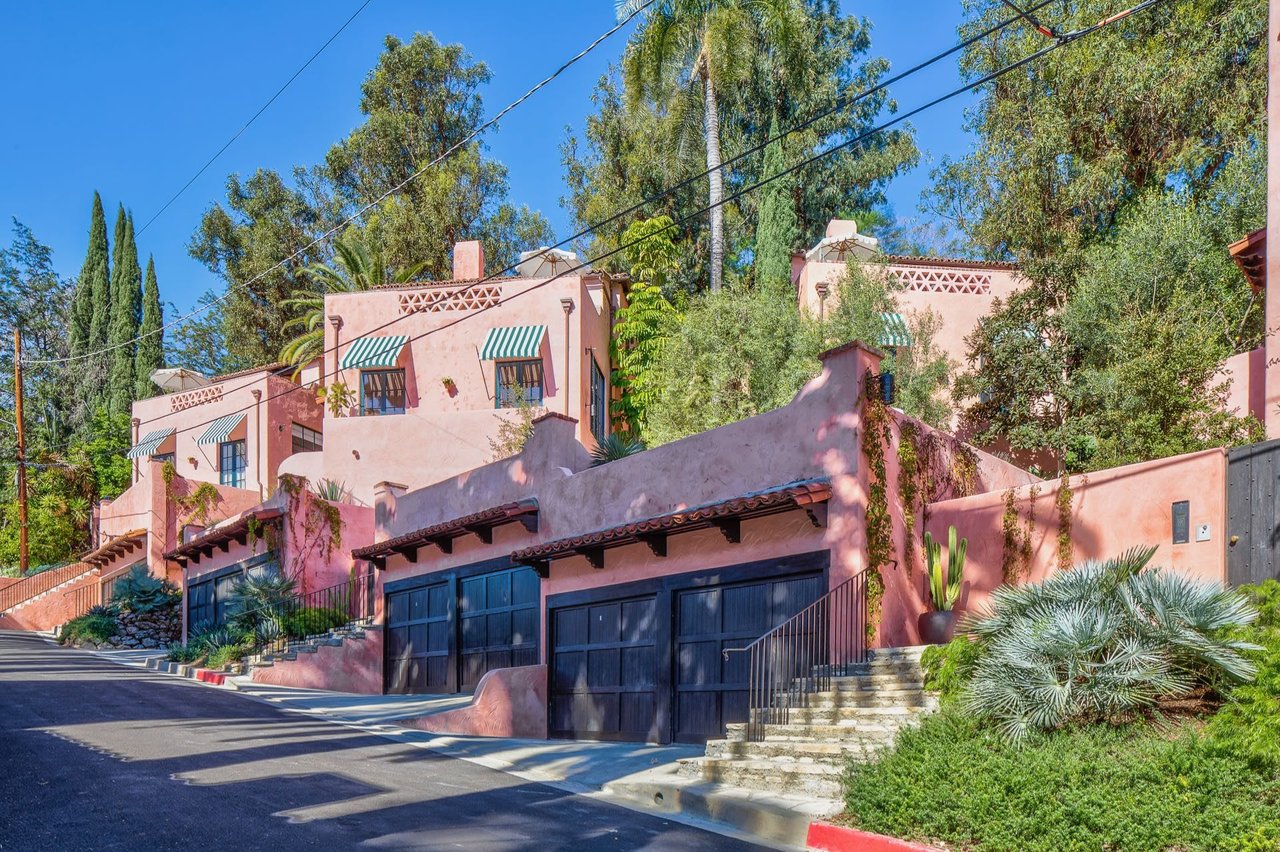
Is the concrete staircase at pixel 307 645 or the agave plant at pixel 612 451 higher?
the agave plant at pixel 612 451

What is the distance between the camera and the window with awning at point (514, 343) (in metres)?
28.2

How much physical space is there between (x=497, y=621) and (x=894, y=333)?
10.6 meters

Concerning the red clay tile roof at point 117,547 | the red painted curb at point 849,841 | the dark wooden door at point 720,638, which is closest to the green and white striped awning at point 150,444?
the red clay tile roof at point 117,547

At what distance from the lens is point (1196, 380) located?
60.1 feet

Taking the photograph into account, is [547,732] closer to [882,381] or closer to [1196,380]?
[882,381]

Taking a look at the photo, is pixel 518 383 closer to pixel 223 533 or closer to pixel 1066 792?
pixel 223 533

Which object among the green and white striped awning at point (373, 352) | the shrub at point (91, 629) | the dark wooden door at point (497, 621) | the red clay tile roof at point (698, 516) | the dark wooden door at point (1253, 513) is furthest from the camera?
the shrub at point (91, 629)

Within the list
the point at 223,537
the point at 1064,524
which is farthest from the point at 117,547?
the point at 1064,524

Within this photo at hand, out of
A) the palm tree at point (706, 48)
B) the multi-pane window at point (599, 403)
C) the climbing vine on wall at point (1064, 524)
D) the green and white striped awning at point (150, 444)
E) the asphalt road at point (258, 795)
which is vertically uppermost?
the palm tree at point (706, 48)

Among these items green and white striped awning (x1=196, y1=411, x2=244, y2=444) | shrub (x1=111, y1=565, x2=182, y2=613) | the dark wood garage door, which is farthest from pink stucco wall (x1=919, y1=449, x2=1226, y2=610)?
green and white striped awning (x1=196, y1=411, x2=244, y2=444)

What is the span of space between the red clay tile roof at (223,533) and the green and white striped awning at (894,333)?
14.8m

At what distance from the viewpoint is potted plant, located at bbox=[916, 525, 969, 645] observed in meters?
13.0

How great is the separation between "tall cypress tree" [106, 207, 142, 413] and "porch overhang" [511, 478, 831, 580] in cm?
3722

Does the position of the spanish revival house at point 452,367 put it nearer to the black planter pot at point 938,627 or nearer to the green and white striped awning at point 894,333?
the green and white striped awning at point 894,333
